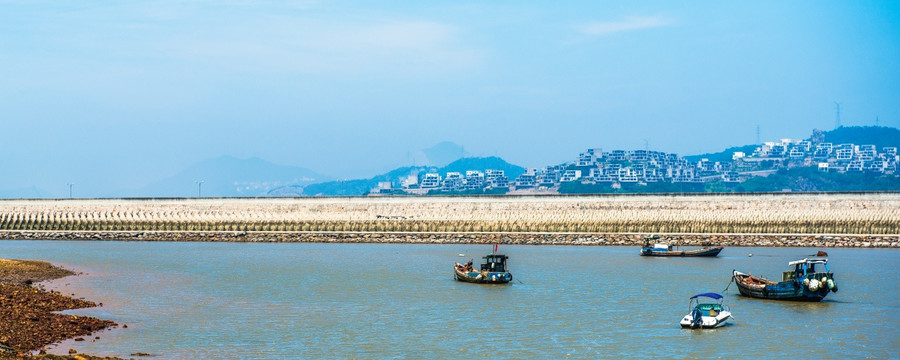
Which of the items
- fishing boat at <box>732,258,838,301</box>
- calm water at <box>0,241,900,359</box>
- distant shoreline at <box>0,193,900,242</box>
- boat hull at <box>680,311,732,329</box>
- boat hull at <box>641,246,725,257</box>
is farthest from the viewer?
distant shoreline at <box>0,193,900,242</box>

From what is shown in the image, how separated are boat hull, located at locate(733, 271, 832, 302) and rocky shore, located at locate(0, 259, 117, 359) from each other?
20731 millimetres

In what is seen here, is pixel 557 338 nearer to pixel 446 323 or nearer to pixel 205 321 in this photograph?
pixel 446 323

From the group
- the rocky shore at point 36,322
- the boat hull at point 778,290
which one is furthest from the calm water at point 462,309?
the rocky shore at point 36,322

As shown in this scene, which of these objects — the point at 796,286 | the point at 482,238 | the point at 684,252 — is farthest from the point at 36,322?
Answer: the point at 482,238

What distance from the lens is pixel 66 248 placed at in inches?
2554

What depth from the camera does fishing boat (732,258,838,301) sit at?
113ft

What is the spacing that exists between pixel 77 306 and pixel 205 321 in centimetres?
473

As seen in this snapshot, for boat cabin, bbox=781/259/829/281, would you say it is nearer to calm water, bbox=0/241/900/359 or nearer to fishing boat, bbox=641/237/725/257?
calm water, bbox=0/241/900/359

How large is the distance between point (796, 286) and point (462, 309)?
11184 millimetres

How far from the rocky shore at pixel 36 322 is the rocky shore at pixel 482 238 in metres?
35.6

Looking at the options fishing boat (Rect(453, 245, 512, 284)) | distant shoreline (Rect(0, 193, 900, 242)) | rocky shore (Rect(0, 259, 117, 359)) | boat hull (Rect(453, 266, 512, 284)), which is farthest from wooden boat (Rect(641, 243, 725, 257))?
rocky shore (Rect(0, 259, 117, 359))

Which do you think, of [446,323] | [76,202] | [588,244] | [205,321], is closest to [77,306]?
[205,321]

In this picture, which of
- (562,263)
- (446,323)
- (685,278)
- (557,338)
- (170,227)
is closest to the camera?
(557,338)

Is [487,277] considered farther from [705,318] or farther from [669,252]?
[669,252]
